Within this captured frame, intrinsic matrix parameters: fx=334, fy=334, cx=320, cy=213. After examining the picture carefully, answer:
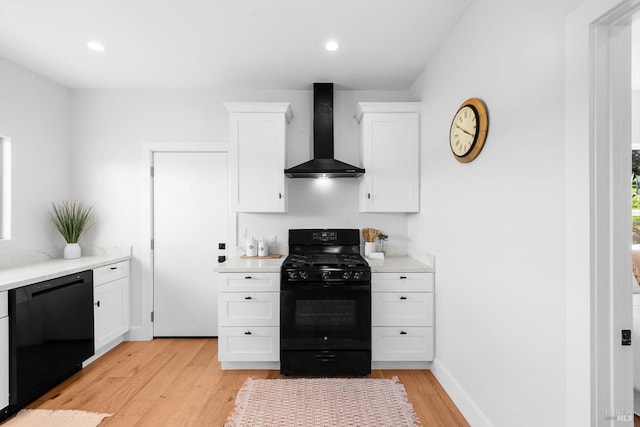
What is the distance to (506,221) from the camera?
1.73 metres

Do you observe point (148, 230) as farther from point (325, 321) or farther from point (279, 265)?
point (325, 321)

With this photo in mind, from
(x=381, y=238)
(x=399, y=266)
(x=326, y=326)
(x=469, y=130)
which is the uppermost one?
(x=469, y=130)

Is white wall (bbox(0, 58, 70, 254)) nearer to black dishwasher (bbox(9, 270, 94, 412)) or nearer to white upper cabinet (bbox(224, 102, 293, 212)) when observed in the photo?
black dishwasher (bbox(9, 270, 94, 412))

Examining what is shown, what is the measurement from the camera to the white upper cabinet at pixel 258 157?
315cm

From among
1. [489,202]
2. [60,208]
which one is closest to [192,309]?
[60,208]

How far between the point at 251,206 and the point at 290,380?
5.08 ft

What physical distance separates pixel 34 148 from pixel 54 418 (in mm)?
2344

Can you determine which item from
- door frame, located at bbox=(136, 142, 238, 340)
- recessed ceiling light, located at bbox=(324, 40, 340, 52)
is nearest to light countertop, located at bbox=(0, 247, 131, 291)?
door frame, located at bbox=(136, 142, 238, 340)

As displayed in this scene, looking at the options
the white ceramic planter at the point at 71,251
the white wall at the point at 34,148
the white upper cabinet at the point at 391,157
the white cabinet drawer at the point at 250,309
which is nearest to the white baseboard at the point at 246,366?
the white cabinet drawer at the point at 250,309

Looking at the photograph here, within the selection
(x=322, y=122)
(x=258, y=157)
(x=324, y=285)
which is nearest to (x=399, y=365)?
(x=324, y=285)

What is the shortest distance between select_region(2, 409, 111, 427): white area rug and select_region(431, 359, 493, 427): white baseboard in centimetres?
237

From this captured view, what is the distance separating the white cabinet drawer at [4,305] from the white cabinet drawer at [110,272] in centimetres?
78

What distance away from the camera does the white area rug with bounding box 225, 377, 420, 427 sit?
215cm

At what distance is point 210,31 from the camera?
7.84 feet
